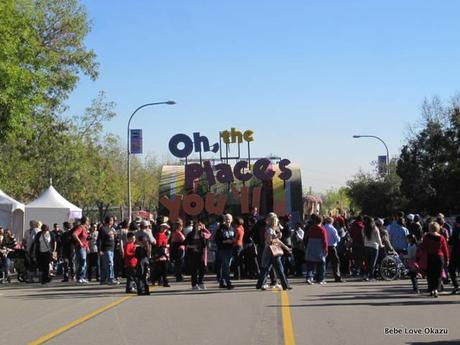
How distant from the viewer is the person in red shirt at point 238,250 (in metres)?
18.3

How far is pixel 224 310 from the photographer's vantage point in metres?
12.9

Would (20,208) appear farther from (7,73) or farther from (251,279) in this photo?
(251,279)

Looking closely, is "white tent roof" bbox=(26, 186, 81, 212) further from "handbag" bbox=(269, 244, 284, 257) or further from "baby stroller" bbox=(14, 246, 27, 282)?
"handbag" bbox=(269, 244, 284, 257)

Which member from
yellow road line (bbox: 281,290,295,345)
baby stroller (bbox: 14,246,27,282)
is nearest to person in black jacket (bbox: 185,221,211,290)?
yellow road line (bbox: 281,290,295,345)

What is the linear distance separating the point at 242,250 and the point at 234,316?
7611mm

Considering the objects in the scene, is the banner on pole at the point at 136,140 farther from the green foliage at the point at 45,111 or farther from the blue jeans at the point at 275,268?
the blue jeans at the point at 275,268

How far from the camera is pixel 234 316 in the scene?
1204cm

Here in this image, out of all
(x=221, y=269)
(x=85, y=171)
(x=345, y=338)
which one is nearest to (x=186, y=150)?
(x=221, y=269)

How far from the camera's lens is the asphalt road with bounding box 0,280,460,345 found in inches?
384

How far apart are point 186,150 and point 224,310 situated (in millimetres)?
20246

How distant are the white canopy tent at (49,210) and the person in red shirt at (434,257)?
2067 cm

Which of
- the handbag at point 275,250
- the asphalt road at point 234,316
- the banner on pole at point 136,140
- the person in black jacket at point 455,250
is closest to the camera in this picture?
the asphalt road at point 234,316

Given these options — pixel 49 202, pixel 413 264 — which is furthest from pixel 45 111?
pixel 413 264

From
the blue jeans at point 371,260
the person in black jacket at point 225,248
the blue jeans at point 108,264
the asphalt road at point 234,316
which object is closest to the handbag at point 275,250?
the asphalt road at point 234,316
